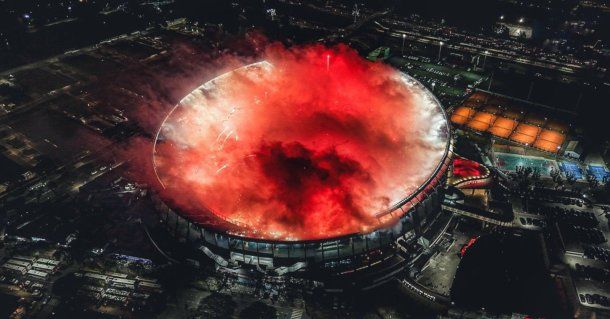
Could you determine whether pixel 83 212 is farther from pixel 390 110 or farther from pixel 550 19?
pixel 550 19

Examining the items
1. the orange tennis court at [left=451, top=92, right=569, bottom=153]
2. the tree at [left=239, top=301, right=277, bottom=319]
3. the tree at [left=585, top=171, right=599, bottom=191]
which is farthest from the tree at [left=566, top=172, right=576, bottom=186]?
the tree at [left=239, top=301, right=277, bottom=319]

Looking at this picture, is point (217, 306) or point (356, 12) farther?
point (356, 12)

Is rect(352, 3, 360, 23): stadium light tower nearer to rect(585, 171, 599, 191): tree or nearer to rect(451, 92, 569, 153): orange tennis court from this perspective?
rect(451, 92, 569, 153): orange tennis court

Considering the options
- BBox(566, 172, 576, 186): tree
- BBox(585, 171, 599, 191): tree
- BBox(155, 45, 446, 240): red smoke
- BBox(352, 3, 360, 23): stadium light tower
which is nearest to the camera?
BBox(155, 45, 446, 240): red smoke

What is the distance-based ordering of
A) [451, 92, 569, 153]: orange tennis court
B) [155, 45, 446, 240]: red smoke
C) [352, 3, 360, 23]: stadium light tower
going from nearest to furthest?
[155, 45, 446, 240]: red smoke < [451, 92, 569, 153]: orange tennis court < [352, 3, 360, 23]: stadium light tower

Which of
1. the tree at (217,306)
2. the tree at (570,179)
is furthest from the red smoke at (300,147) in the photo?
the tree at (570,179)

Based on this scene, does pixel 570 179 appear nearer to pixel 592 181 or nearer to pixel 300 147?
pixel 592 181

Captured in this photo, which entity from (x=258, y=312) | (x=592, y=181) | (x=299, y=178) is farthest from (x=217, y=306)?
(x=592, y=181)
